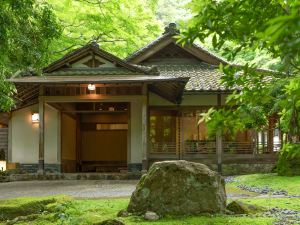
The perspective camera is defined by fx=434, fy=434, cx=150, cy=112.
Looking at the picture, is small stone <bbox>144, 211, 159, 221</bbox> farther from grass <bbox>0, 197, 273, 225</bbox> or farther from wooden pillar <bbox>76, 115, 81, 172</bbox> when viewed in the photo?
wooden pillar <bbox>76, 115, 81, 172</bbox>

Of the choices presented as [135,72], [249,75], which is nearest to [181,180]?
[249,75]

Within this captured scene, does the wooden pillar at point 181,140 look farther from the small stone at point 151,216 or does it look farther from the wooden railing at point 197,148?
the small stone at point 151,216

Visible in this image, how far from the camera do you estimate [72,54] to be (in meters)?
17.0

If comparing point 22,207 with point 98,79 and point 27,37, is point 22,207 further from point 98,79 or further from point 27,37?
point 98,79

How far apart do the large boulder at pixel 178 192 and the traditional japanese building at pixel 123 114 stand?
755 centimetres

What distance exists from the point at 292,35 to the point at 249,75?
148cm

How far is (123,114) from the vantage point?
22250 millimetres

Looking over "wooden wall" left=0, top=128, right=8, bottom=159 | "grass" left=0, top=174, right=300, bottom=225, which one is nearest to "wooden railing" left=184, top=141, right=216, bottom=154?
"wooden wall" left=0, top=128, right=8, bottom=159

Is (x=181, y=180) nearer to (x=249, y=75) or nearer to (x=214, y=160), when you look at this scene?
→ (x=249, y=75)

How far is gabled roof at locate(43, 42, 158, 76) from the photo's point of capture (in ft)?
55.8

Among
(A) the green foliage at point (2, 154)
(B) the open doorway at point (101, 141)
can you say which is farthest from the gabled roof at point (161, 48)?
(A) the green foliage at point (2, 154)

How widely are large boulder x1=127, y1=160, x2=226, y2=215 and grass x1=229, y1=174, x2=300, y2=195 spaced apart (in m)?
4.25

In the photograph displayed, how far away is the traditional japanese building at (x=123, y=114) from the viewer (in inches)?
666

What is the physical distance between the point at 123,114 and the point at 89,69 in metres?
5.23
